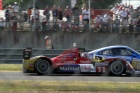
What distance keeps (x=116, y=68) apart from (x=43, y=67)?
85.2 inches

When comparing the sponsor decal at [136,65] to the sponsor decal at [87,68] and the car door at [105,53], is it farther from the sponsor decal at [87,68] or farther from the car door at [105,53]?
the sponsor decal at [87,68]

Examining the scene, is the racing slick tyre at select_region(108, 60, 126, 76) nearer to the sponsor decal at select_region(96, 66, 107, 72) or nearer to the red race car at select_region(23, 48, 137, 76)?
the red race car at select_region(23, 48, 137, 76)

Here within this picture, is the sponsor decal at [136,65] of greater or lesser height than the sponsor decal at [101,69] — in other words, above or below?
above

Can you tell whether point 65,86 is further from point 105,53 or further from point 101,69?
point 105,53

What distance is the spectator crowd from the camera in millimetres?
9656

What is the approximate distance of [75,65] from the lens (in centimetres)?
1452

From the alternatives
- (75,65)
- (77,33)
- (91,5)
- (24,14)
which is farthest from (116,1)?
(75,65)

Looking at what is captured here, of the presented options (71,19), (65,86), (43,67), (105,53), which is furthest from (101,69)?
(71,19)

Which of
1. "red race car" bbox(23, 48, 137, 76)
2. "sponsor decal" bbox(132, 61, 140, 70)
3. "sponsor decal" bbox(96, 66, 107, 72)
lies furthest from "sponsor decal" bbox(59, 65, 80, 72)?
"sponsor decal" bbox(132, 61, 140, 70)

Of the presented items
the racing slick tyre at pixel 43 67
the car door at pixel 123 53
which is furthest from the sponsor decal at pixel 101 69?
the racing slick tyre at pixel 43 67

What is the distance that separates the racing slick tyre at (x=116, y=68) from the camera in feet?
47.0

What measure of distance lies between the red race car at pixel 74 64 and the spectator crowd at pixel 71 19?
267 centimetres

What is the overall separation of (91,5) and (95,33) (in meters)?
1.30

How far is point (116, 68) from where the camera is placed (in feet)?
47.5
